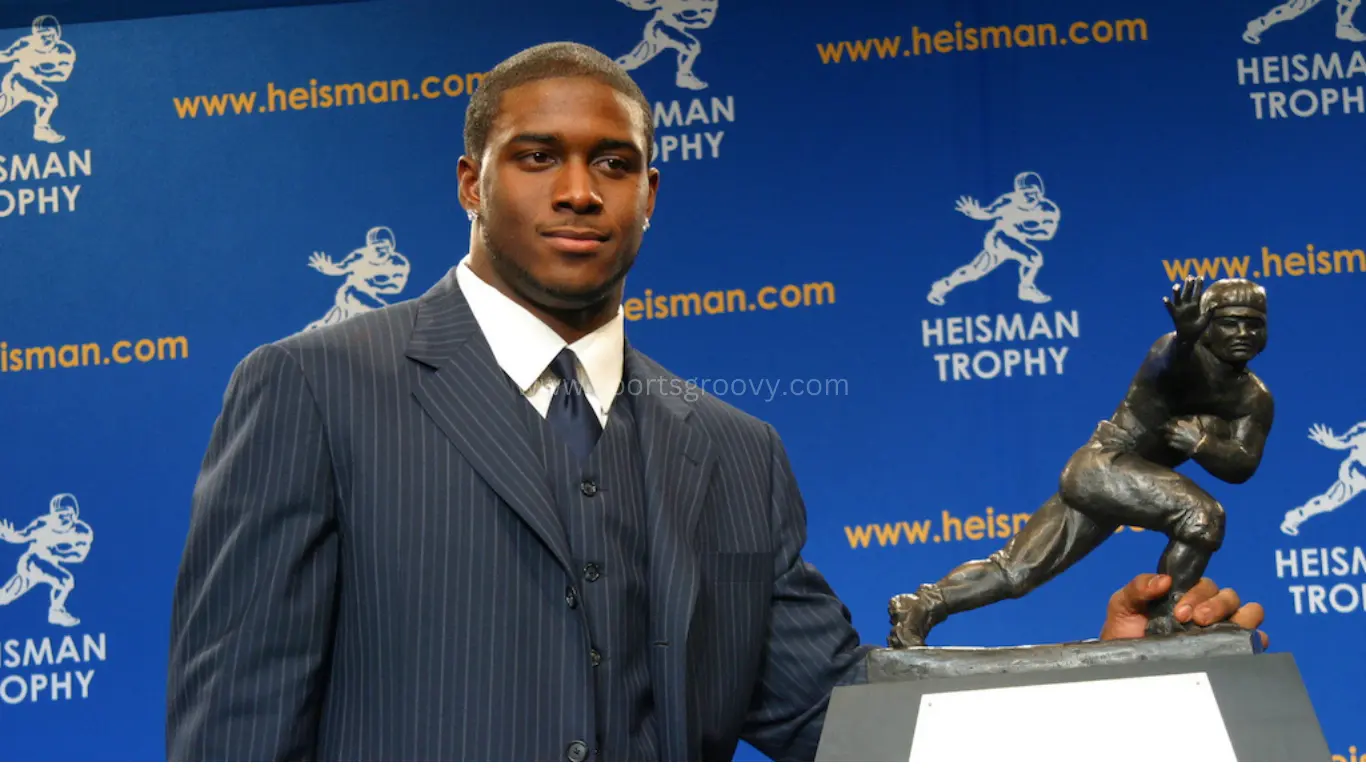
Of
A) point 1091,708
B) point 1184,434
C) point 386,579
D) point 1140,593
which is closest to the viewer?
point 1091,708

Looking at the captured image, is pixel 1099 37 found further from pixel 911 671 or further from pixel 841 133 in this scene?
pixel 911 671

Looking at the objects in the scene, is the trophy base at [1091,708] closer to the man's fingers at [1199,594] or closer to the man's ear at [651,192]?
the man's fingers at [1199,594]

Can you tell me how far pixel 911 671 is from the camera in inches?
73.7

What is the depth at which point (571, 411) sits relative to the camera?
73.7 inches

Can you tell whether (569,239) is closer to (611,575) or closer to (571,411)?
(571,411)

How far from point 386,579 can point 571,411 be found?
32cm

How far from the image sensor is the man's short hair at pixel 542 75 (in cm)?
189

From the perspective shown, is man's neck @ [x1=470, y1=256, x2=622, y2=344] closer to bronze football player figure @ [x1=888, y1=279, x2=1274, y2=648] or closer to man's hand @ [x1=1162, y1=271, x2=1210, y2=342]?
bronze football player figure @ [x1=888, y1=279, x2=1274, y2=648]

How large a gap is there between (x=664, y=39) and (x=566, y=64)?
2.17 metres

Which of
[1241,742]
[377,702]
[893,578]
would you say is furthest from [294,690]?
[893,578]

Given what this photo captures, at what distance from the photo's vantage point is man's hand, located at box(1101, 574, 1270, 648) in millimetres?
1819
